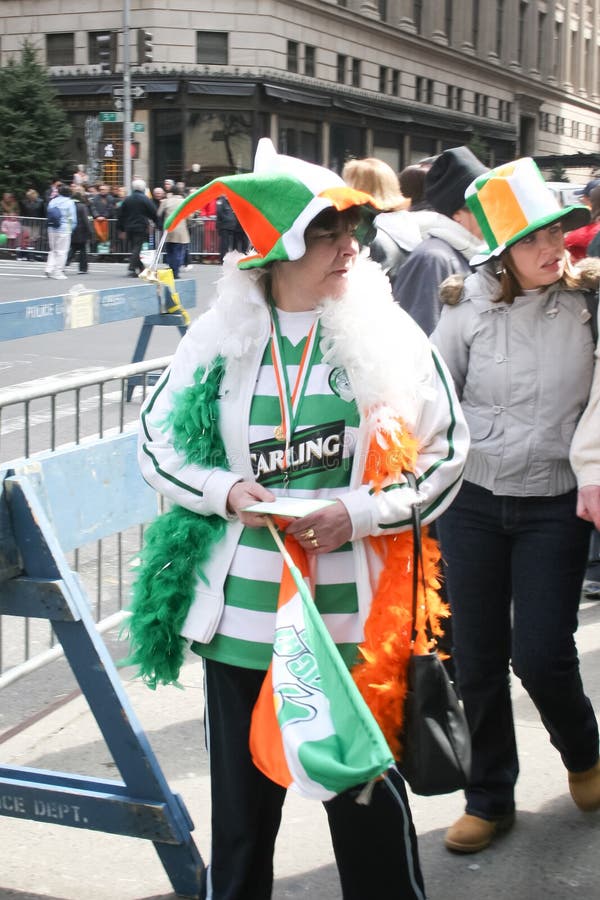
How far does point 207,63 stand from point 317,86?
4.46 metres

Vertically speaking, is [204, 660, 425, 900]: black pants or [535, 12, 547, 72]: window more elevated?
[535, 12, 547, 72]: window

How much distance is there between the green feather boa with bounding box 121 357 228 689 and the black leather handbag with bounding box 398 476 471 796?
0.50 meters

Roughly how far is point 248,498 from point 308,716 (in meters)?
0.51

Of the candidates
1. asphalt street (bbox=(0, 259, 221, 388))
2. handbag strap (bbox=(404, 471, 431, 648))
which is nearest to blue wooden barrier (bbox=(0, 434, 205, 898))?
handbag strap (bbox=(404, 471, 431, 648))

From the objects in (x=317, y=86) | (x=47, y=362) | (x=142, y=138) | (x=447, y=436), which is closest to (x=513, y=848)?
(x=447, y=436)

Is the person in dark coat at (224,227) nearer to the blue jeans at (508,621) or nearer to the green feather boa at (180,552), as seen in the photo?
the blue jeans at (508,621)

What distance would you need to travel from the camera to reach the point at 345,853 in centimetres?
256

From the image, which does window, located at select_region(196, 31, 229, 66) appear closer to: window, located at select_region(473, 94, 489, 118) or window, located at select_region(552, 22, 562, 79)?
window, located at select_region(473, 94, 489, 118)

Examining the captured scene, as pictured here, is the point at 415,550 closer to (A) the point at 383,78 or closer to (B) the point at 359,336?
(B) the point at 359,336

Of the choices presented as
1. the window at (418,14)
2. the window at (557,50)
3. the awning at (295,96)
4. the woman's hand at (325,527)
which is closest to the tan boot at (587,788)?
the woman's hand at (325,527)

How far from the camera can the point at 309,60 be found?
43.3m

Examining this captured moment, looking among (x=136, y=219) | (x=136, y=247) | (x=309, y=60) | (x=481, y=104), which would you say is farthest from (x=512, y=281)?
(x=481, y=104)

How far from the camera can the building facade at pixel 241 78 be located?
39.2 m

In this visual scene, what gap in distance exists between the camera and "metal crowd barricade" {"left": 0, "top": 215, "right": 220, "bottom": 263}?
29.2 m
